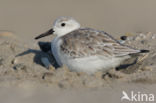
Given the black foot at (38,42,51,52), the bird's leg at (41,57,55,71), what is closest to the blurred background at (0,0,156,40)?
the black foot at (38,42,51,52)

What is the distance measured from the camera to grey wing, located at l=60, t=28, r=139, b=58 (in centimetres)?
713

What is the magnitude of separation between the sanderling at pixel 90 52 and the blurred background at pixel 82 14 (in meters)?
5.60

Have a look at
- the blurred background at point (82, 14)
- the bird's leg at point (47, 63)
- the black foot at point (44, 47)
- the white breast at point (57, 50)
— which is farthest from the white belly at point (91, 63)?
the blurred background at point (82, 14)

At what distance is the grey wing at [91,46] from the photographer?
7129 mm

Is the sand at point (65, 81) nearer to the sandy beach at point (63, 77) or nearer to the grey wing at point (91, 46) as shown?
the sandy beach at point (63, 77)

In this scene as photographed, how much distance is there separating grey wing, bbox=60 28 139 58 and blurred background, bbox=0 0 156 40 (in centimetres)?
561

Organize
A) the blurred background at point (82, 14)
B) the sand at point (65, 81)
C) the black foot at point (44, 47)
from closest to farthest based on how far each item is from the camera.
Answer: the sand at point (65, 81) < the black foot at point (44, 47) < the blurred background at point (82, 14)

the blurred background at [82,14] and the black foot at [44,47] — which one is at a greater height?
the black foot at [44,47]

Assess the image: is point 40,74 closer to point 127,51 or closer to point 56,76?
point 56,76

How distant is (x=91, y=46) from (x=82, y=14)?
8.84 metres

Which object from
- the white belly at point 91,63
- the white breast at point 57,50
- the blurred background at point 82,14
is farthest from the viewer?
the blurred background at point 82,14

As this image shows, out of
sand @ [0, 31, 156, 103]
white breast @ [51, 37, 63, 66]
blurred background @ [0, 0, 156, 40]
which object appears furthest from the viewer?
blurred background @ [0, 0, 156, 40]

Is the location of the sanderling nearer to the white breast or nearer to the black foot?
the white breast

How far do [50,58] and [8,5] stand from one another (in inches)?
365
